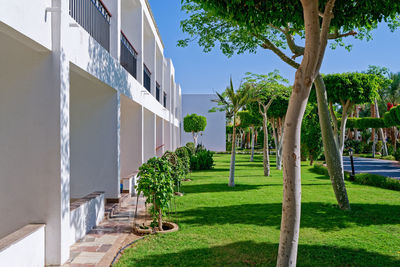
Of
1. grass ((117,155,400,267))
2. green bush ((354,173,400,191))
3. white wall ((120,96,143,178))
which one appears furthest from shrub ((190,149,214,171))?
grass ((117,155,400,267))

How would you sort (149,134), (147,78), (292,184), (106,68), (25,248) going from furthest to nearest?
(149,134) < (147,78) < (106,68) < (25,248) < (292,184)

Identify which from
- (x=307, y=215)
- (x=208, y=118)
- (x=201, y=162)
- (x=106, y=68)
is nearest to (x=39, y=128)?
(x=106, y=68)

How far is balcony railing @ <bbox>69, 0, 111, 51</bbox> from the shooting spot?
5555mm

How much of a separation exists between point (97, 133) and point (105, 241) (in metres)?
2.86

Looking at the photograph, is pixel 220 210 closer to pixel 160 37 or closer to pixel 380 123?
pixel 160 37

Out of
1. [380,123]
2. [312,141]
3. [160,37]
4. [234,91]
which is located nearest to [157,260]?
[234,91]

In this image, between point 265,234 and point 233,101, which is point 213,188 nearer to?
point 233,101

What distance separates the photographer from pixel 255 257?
3.94 m

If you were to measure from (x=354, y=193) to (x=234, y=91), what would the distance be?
4976 millimetres

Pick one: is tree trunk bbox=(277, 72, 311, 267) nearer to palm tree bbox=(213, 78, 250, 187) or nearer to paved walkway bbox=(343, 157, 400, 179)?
palm tree bbox=(213, 78, 250, 187)

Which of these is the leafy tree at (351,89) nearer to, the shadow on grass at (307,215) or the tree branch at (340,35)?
the shadow on grass at (307,215)

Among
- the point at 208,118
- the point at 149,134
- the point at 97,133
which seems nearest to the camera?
the point at 97,133

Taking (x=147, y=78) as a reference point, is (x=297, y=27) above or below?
below

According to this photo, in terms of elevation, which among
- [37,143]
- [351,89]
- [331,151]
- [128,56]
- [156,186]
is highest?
[128,56]
